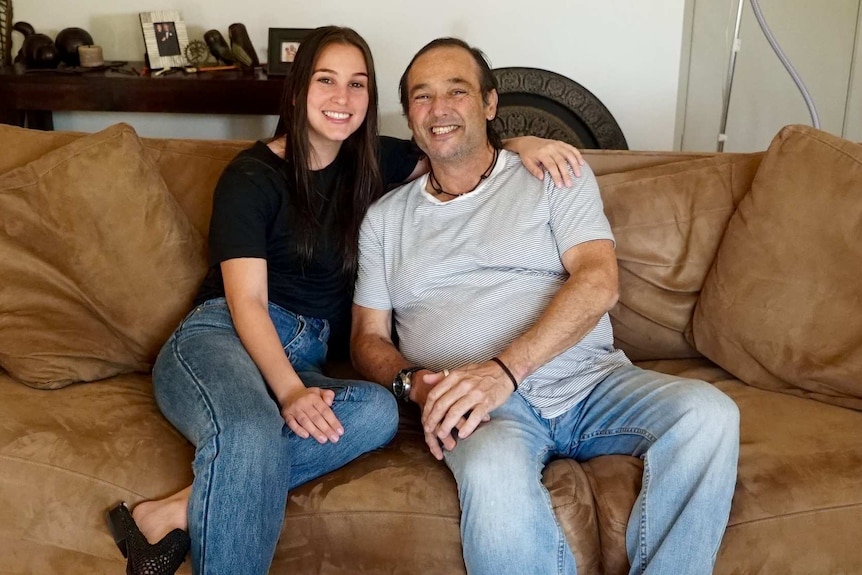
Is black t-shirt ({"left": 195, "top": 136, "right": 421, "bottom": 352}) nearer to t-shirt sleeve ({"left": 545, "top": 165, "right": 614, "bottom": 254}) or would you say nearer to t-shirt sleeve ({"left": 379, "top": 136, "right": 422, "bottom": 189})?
t-shirt sleeve ({"left": 379, "top": 136, "right": 422, "bottom": 189})

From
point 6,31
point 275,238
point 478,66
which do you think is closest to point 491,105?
point 478,66

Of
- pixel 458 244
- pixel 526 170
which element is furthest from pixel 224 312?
pixel 526 170

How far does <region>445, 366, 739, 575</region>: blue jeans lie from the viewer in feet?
4.52

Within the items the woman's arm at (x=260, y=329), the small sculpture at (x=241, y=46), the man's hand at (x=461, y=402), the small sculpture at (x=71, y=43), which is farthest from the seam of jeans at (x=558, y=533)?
the small sculpture at (x=71, y=43)

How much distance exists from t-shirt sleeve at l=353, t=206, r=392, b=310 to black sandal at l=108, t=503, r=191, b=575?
64cm

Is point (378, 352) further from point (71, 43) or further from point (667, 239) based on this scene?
point (71, 43)

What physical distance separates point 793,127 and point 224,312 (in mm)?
1268

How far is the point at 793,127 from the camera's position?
1833 mm

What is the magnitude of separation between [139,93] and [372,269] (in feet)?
5.37

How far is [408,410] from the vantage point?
1.78m

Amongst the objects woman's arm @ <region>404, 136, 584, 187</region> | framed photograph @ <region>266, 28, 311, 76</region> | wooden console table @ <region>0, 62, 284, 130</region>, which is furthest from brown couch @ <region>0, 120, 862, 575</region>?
framed photograph @ <region>266, 28, 311, 76</region>

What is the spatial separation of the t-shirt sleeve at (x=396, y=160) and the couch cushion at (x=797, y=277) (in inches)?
28.8

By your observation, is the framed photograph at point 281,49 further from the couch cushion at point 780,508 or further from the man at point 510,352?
the couch cushion at point 780,508

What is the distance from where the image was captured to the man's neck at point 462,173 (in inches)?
72.2
